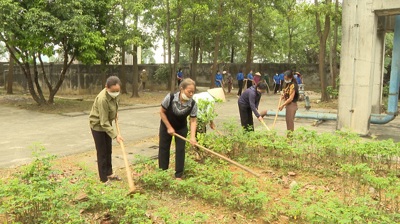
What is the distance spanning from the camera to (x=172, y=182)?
496cm

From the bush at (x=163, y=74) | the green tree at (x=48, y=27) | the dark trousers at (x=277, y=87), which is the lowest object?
the dark trousers at (x=277, y=87)

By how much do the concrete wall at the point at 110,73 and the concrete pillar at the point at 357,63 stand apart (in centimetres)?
1369

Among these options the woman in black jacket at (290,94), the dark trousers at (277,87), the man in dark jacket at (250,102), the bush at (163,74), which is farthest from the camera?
the bush at (163,74)

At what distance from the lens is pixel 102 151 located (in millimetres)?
5426

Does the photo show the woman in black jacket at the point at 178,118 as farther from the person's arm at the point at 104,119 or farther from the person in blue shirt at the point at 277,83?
the person in blue shirt at the point at 277,83

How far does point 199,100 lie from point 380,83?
7468 millimetres

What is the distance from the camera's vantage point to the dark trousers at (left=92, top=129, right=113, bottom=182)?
5391mm

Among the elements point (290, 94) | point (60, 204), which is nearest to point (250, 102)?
point (290, 94)

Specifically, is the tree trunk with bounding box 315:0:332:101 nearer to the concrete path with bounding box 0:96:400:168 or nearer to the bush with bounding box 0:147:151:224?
the concrete path with bounding box 0:96:400:168

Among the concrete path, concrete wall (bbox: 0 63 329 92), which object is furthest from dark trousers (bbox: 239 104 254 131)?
concrete wall (bbox: 0 63 329 92)

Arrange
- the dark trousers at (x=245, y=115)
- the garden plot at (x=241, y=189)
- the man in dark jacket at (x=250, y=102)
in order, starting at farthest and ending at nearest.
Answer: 1. the dark trousers at (x=245, y=115)
2. the man in dark jacket at (x=250, y=102)
3. the garden plot at (x=241, y=189)

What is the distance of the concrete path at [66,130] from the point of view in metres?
7.71

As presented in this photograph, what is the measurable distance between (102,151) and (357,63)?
677 centimetres

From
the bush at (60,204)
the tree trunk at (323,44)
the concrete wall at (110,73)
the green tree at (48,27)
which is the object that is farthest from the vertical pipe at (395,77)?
the concrete wall at (110,73)
